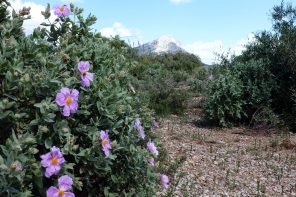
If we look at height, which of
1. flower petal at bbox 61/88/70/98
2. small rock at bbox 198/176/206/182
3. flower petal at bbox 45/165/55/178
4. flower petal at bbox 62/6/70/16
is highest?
flower petal at bbox 62/6/70/16

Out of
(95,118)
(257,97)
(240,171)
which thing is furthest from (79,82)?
(257,97)

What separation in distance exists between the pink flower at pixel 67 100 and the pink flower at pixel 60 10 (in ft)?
2.96

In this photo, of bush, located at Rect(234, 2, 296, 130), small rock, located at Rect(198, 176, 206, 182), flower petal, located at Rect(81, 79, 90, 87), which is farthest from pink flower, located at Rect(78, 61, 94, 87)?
bush, located at Rect(234, 2, 296, 130)

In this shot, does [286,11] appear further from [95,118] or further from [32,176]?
[32,176]

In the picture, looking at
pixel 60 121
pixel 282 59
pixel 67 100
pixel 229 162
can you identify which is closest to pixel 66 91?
pixel 67 100

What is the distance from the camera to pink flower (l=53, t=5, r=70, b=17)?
2.26 m

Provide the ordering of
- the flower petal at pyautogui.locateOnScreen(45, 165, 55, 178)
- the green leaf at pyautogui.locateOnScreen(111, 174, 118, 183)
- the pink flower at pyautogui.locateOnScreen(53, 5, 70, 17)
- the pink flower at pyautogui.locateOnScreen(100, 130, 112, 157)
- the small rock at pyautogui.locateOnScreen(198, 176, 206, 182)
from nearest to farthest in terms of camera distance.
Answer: the flower petal at pyautogui.locateOnScreen(45, 165, 55, 178) → the pink flower at pyautogui.locateOnScreen(100, 130, 112, 157) → the green leaf at pyautogui.locateOnScreen(111, 174, 118, 183) → the pink flower at pyautogui.locateOnScreen(53, 5, 70, 17) → the small rock at pyautogui.locateOnScreen(198, 176, 206, 182)

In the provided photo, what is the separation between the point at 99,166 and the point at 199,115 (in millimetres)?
5116

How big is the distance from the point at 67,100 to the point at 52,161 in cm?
35

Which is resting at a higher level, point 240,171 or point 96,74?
point 96,74

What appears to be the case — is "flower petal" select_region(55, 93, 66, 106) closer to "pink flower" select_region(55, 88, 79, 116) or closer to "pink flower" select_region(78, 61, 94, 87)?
"pink flower" select_region(55, 88, 79, 116)

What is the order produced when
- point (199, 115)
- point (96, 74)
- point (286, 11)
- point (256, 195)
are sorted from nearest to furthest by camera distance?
point (96, 74) < point (256, 195) < point (199, 115) < point (286, 11)

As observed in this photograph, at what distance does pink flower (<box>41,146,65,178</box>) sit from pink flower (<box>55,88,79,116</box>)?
23cm

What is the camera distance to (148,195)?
2.37 meters
